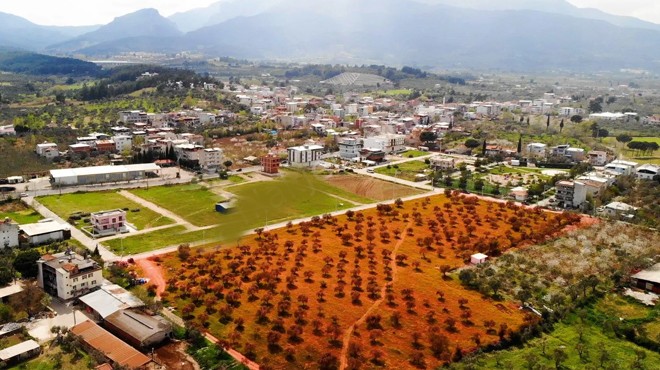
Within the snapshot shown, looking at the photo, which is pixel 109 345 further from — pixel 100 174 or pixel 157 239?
pixel 100 174

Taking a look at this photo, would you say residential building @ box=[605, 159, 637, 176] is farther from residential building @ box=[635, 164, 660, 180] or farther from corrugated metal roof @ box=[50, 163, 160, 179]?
corrugated metal roof @ box=[50, 163, 160, 179]

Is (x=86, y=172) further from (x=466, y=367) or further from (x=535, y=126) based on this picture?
(x=535, y=126)

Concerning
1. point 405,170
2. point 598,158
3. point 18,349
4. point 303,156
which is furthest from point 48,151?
point 598,158

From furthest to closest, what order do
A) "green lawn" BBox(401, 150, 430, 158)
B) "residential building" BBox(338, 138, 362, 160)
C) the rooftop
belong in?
1. "green lawn" BBox(401, 150, 430, 158)
2. "residential building" BBox(338, 138, 362, 160)
3. the rooftop

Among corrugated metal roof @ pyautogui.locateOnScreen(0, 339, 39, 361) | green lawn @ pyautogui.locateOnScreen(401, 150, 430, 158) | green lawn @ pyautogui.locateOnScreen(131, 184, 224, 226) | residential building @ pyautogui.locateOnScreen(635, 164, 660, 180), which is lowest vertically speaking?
corrugated metal roof @ pyautogui.locateOnScreen(0, 339, 39, 361)

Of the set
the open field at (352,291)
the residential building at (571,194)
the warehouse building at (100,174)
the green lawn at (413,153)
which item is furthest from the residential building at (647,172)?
the warehouse building at (100,174)

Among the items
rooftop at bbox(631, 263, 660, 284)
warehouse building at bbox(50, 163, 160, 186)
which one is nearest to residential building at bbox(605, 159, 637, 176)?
rooftop at bbox(631, 263, 660, 284)

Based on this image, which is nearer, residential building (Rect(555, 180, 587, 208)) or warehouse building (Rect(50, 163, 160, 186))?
residential building (Rect(555, 180, 587, 208))
